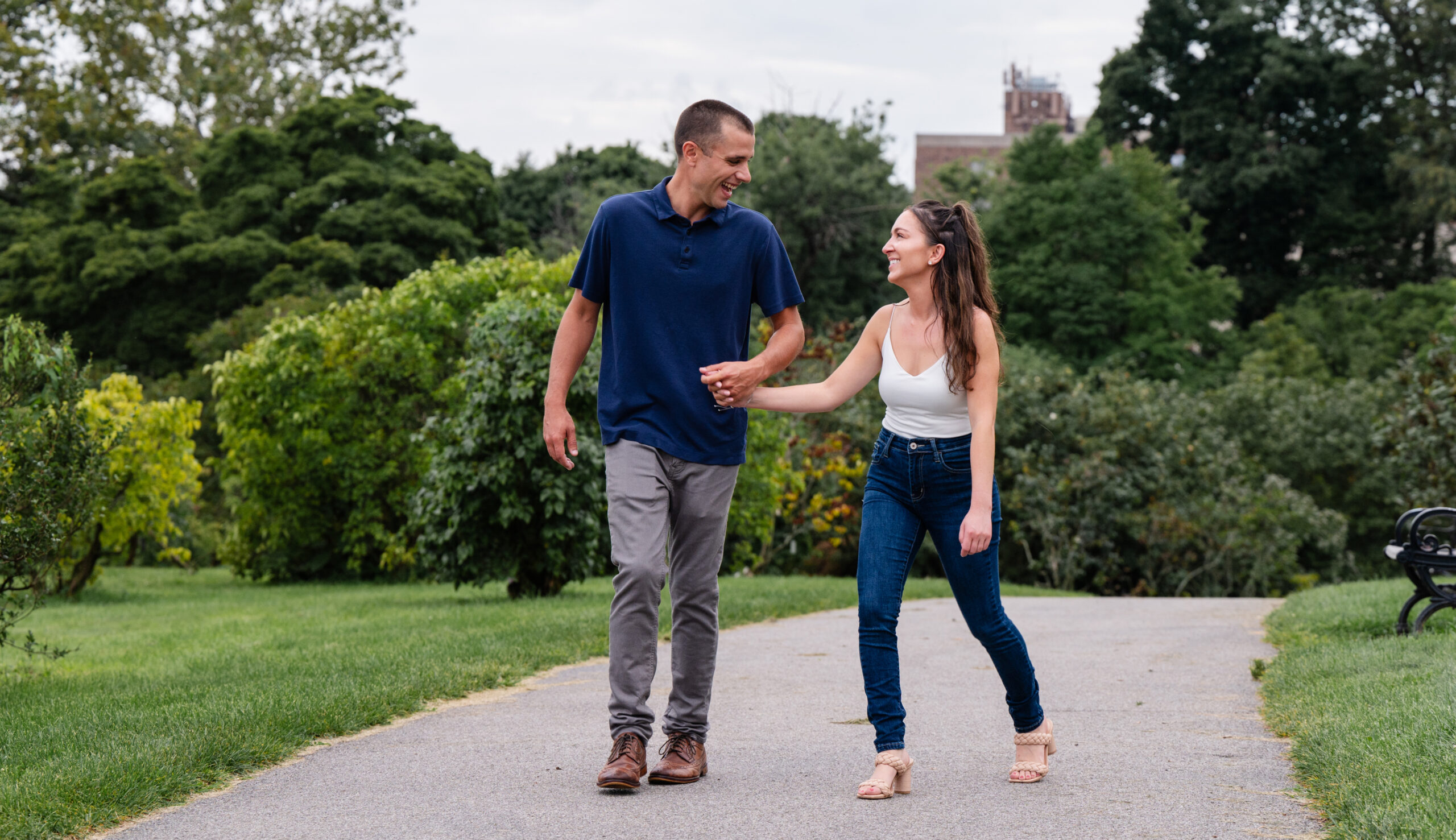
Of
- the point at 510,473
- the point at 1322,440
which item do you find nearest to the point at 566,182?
the point at 1322,440

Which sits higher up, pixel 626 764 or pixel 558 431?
pixel 558 431

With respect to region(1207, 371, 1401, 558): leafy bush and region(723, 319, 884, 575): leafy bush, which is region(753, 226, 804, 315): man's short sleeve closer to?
region(723, 319, 884, 575): leafy bush

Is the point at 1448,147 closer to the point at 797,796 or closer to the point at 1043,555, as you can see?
the point at 1043,555

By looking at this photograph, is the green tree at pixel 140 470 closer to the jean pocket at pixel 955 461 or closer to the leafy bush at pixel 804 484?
the leafy bush at pixel 804 484

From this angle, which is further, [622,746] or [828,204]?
[828,204]

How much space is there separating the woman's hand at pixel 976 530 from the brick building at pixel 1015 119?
72060 mm

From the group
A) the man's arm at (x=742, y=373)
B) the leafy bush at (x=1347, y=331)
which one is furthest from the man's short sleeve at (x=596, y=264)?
the leafy bush at (x=1347, y=331)

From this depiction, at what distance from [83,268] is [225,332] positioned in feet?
27.3

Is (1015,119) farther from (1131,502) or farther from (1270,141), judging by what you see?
(1131,502)

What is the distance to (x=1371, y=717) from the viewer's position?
5.05 m

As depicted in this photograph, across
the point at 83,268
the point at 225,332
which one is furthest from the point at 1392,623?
the point at 83,268

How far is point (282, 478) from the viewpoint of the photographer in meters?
16.7

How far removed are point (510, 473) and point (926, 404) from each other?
7032 millimetres

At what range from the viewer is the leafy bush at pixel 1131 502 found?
19406 mm
